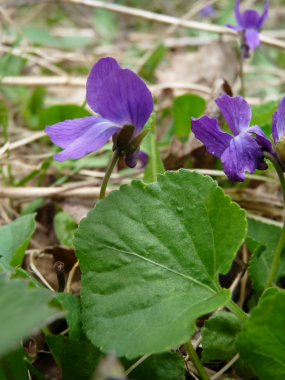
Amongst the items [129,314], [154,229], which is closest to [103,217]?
[154,229]

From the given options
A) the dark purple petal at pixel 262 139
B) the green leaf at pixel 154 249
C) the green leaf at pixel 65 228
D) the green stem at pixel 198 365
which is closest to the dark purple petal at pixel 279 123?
the dark purple petal at pixel 262 139

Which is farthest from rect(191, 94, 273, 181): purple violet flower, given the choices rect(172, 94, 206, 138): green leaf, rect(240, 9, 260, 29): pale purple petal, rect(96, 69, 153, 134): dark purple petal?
rect(240, 9, 260, 29): pale purple petal

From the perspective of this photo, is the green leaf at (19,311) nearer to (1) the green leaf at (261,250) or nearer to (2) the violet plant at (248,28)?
(1) the green leaf at (261,250)

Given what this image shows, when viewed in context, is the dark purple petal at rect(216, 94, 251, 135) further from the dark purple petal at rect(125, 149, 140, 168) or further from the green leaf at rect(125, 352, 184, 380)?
the green leaf at rect(125, 352, 184, 380)

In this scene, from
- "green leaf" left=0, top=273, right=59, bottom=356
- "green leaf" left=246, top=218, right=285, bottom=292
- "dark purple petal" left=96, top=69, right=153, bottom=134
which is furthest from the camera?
"green leaf" left=246, top=218, right=285, bottom=292

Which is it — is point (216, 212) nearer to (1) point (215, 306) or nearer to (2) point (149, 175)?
(1) point (215, 306)

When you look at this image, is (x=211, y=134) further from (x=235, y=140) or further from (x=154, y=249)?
(x=154, y=249)
